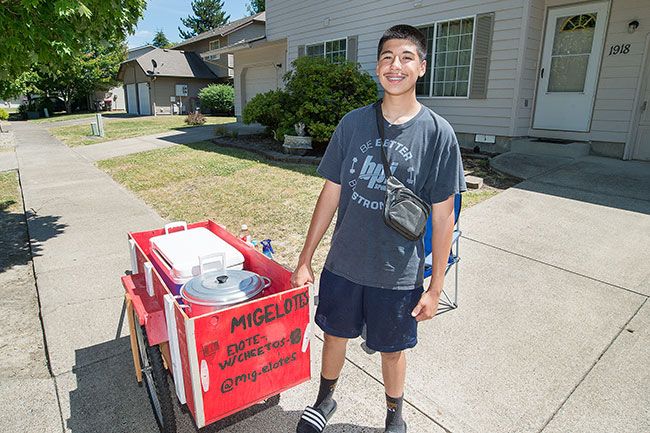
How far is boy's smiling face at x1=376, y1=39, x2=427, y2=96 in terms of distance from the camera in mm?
1764

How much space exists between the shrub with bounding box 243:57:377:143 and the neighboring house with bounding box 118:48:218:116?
21.4 meters

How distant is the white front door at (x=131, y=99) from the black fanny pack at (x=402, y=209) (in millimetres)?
33265

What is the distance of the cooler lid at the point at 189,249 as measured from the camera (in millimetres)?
2227

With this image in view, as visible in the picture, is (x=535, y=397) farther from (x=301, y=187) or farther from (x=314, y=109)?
(x=314, y=109)

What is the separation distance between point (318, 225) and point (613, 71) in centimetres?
785

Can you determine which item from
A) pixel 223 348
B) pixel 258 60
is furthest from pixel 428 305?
pixel 258 60

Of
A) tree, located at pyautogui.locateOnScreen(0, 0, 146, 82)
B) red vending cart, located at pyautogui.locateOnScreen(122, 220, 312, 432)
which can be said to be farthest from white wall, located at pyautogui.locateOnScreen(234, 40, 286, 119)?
red vending cart, located at pyautogui.locateOnScreen(122, 220, 312, 432)

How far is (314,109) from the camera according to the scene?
9.18 m

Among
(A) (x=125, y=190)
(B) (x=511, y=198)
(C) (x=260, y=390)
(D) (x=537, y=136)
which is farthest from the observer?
(D) (x=537, y=136)

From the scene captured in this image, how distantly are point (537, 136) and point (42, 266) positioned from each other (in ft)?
28.4

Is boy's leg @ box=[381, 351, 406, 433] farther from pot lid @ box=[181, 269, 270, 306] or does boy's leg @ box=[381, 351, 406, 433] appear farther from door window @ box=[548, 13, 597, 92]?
door window @ box=[548, 13, 597, 92]

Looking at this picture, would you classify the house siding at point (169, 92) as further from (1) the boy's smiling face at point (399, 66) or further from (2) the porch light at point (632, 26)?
(1) the boy's smiling face at point (399, 66)

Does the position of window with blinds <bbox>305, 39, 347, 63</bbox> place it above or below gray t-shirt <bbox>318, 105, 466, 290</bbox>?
above

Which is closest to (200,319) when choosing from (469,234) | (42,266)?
(42,266)
